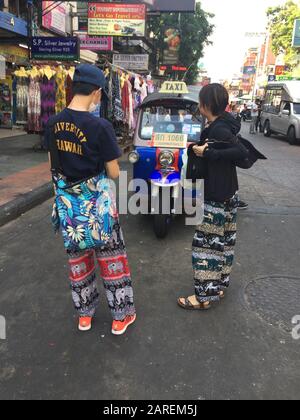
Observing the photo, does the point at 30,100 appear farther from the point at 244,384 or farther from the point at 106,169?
the point at 244,384

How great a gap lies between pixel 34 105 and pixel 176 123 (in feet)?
19.2

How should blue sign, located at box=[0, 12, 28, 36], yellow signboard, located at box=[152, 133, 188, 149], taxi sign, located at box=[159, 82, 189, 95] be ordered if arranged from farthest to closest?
blue sign, located at box=[0, 12, 28, 36], taxi sign, located at box=[159, 82, 189, 95], yellow signboard, located at box=[152, 133, 188, 149]

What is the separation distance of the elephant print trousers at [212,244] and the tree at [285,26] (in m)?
31.2

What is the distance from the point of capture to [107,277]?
3.04 metres

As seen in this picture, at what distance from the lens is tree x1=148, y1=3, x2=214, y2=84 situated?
109 feet

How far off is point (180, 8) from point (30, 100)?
430 inches

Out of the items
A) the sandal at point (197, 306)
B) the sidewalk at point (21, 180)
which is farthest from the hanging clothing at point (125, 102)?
the sandal at point (197, 306)

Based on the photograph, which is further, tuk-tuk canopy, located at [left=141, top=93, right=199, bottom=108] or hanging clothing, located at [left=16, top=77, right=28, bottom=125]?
hanging clothing, located at [left=16, top=77, right=28, bottom=125]

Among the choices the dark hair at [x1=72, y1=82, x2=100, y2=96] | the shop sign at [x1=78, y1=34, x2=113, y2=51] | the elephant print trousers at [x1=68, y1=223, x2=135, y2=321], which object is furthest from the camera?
the shop sign at [x1=78, y1=34, x2=113, y2=51]

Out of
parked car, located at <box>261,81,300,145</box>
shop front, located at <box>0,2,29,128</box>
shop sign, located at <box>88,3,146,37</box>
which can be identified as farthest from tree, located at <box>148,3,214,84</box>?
shop front, located at <box>0,2,29,128</box>

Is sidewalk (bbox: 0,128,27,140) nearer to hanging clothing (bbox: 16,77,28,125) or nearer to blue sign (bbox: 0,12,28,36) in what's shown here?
hanging clothing (bbox: 16,77,28,125)

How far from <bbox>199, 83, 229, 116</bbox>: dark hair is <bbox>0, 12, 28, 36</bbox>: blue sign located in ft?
39.3

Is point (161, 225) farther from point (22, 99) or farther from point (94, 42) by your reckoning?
point (94, 42)

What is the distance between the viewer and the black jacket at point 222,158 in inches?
124
